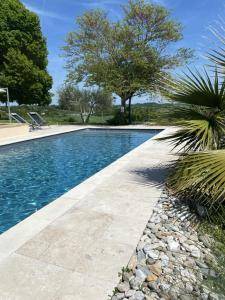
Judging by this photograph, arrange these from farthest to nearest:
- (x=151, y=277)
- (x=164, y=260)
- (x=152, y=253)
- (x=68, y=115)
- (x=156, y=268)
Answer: (x=68, y=115) < (x=152, y=253) < (x=164, y=260) < (x=156, y=268) < (x=151, y=277)

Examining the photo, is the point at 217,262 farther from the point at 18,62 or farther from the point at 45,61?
the point at 45,61

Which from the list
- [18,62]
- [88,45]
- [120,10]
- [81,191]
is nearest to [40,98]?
[18,62]

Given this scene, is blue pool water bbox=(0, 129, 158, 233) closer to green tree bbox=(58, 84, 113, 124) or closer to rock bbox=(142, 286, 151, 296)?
rock bbox=(142, 286, 151, 296)

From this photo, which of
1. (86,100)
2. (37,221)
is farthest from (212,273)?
(86,100)

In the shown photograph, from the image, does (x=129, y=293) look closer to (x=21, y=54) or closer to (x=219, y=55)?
(x=219, y=55)

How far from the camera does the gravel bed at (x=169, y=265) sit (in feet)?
6.51

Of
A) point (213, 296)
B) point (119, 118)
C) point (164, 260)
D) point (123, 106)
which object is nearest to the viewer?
point (213, 296)

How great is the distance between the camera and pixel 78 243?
2.66 meters

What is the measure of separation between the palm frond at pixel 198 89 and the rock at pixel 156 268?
2.34 m

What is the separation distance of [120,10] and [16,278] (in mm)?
17816

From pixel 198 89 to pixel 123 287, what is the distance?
2696mm

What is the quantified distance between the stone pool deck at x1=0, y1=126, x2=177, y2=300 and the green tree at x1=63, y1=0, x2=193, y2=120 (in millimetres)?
12422

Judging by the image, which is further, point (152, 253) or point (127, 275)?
point (152, 253)

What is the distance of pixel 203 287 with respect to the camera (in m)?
2.04
